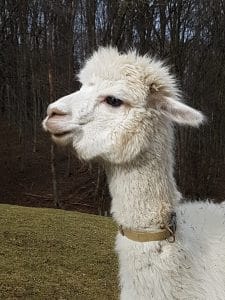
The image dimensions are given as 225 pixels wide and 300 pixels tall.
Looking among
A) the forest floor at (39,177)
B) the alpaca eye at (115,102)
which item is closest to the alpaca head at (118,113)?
the alpaca eye at (115,102)

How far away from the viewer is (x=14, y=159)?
69.9 ft

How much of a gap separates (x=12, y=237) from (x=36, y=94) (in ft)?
54.5

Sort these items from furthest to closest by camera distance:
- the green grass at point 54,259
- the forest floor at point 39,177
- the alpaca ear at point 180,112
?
1. the forest floor at point 39,177
2. the green grass at point 54,259
3. the alpaca ear at point 180,112

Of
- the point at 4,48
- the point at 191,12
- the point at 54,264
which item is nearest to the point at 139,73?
the point at 54,264

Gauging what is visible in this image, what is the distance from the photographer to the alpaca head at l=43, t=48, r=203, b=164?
2.81 m

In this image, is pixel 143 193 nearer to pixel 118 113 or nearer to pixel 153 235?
pixel 153 235

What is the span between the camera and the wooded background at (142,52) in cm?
1792

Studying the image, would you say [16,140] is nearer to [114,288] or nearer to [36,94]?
[36,94]

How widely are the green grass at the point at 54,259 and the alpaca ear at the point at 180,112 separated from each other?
112 inches

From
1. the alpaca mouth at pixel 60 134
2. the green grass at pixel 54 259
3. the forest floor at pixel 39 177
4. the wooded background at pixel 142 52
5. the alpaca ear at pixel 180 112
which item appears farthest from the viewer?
the wooded background at pixel 142 52

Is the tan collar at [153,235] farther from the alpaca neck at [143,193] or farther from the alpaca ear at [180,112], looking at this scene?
the alpaca ear at [180,112]

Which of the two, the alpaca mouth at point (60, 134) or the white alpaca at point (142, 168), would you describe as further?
the alpaca mouth at point (60, 134)

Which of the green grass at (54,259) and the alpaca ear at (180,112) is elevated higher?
the alpaca ear at (180,112)

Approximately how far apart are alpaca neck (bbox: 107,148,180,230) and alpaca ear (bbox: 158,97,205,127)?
23 cm
